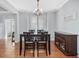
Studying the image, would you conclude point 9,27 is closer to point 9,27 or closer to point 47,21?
point 9,27

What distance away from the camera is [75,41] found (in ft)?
19.5

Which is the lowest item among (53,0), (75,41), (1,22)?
(75,41)

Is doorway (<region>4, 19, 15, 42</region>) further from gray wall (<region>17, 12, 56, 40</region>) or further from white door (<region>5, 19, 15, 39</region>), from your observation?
gray wall (<region>17, 12, 56, 40</region>)

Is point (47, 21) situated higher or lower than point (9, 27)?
higher

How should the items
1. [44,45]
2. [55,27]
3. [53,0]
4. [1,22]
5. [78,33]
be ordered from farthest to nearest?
[1,22] < [55,27] < [53,0] < [44,45] < [78,33]

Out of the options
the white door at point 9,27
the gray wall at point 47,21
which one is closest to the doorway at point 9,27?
the white door at point 9,27

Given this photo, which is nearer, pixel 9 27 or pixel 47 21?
pixel 47 21

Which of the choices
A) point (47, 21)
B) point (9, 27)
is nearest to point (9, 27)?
point (9, 27)

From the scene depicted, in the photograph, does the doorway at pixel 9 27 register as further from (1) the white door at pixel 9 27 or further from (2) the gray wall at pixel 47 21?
(2) the gray wall at pixel 47 21

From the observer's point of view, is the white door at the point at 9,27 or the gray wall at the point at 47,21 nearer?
the gray wall at the point at 47,21

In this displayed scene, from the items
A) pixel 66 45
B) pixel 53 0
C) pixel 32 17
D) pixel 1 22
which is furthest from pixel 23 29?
pixel 66 45

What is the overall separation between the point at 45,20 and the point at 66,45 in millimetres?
6392

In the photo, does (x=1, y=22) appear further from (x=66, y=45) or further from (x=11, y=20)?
(x=66, y=45)

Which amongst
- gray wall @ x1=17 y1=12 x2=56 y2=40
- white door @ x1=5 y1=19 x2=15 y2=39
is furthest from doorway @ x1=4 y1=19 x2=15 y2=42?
gray wall @ x1=17 y1=12 x2=56 y2=40
